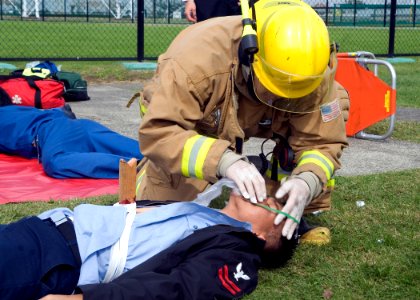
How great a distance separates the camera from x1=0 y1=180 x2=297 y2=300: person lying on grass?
2789 mm

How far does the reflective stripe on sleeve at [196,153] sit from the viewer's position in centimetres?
321

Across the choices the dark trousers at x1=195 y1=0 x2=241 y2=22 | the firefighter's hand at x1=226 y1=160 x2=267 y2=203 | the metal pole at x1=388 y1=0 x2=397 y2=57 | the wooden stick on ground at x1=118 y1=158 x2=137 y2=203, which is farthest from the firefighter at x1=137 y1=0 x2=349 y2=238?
the metal pole at x1=388 y1=0 x2=397 y2=57

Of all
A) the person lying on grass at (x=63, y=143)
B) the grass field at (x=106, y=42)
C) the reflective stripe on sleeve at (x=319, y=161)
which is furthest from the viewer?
the grass field at (x=106, y=42)

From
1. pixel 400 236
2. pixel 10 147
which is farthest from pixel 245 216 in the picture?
pixel 10 147

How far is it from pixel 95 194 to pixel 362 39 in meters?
20.0

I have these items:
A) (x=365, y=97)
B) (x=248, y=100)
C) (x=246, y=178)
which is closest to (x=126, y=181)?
(x=246, y=178)

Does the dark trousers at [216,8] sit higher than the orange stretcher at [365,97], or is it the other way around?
the dark trousers at [216,8]

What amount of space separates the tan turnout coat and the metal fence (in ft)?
30.7

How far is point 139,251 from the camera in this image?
3080 mm

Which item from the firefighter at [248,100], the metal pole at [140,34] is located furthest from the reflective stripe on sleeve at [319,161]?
the metal pole at [140,34]

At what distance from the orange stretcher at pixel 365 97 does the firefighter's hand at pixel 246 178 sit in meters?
4.20

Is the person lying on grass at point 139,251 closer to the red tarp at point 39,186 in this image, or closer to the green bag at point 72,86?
the red tarp at point 39,186

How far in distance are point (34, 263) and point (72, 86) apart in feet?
20.6

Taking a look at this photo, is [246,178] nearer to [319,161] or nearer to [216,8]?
[319,161]
